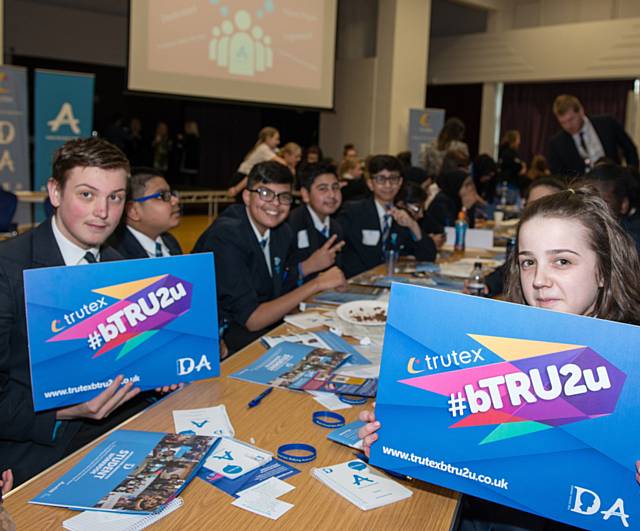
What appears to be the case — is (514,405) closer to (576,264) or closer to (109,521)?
(576,264)

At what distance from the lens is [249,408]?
1837 mm

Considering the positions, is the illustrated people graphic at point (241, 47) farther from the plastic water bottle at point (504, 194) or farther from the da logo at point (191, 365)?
the da logo at point (191, 365)

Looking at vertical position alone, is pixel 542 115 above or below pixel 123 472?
above

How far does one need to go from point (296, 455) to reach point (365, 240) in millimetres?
2929

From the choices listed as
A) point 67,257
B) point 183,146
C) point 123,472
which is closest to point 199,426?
point 123,472

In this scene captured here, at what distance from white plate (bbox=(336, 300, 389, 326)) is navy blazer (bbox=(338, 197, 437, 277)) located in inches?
59.8

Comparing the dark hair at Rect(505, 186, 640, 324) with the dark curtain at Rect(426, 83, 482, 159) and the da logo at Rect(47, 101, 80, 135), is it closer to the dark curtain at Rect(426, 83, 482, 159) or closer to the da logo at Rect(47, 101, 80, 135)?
the da logo at Rect(47, 101, 80, 135)

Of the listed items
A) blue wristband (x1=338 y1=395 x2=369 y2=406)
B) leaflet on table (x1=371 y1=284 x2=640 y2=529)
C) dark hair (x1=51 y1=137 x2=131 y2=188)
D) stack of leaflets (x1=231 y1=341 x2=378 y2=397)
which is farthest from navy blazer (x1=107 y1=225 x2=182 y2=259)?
leaflet on table (x1=371 y1=284 x2=640 y2=529)

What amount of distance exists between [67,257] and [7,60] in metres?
12.0

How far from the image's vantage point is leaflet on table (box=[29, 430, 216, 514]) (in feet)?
4.28

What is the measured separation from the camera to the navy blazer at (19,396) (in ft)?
5.76

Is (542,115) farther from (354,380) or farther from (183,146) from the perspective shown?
(354,380)

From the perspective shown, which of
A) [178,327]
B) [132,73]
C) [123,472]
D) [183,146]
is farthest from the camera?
[183,146]

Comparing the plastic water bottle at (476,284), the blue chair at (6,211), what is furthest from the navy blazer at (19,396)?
the blue chair at (6,211)
